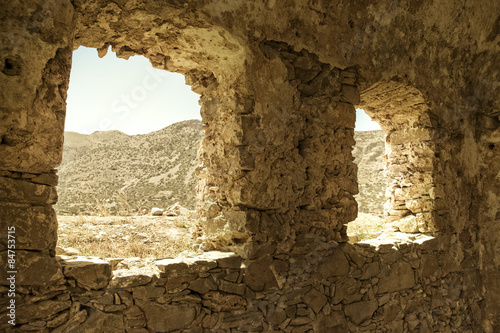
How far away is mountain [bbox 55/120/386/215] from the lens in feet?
36.2

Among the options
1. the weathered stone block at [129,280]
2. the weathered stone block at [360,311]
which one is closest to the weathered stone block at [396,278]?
the weathered stone block at [360,311]

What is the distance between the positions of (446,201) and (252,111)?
3.02m

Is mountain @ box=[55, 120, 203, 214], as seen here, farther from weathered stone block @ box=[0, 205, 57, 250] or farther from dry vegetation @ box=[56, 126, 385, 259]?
weathered stone block @ box=[0, 205, 57, 250]

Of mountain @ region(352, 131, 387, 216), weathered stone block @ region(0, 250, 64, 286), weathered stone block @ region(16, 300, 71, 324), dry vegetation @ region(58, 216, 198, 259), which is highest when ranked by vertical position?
mountain @ region(352, 131, 387, 216)

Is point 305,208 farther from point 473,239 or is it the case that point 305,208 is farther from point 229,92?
point 473,239

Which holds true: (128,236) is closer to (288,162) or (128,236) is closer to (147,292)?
(147,292)

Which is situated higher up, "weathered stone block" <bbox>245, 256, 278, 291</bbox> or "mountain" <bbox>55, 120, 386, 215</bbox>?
"mountain" <bbox>55, 120, 386, 215</bbox>

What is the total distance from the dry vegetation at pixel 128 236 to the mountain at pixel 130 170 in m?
3.92

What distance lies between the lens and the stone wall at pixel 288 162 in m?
2.17

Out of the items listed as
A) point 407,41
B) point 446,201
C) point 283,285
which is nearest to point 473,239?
point 446,201

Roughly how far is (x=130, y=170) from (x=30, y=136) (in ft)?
40.4

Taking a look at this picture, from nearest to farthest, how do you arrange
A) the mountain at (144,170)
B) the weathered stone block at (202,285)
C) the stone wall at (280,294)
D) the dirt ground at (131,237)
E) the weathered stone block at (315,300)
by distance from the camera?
1. the stone wall at (280,294)
2. the weathered stone block at (202,285)
3. the weathered stone block at (315,300)
4. the dirt ground at (131,237)
5. the mountain at (144,170)

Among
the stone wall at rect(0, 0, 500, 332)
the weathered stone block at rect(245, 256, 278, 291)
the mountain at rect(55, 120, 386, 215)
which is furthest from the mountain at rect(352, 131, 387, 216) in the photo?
the weathered stone block at rect(245, 256, 278, 291)

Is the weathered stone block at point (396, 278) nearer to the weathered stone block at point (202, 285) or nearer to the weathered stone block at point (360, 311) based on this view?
the weathered stone block at point (360, 311)
